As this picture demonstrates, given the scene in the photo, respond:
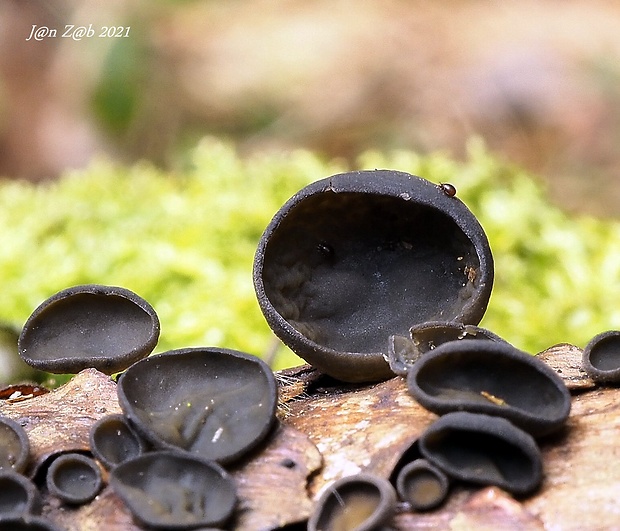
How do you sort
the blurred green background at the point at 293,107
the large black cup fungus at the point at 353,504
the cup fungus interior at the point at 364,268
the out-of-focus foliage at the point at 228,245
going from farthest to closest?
the blurred green background at the point at 293,107 → the out-of-focus foliage at the point at 228,245 → the cup fungus interior at the point at 364,268 → the large black cup fungus at the point at 353,504

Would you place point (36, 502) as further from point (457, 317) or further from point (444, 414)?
point (457, 317)

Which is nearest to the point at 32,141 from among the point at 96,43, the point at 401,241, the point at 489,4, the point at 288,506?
the point at 96,43

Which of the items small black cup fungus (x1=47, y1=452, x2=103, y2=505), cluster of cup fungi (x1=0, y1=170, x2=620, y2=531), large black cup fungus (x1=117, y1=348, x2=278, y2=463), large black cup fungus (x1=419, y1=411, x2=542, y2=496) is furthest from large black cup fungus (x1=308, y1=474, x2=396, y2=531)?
small black cup fungus (x1=47, y1=452, x2=103, y2=505)

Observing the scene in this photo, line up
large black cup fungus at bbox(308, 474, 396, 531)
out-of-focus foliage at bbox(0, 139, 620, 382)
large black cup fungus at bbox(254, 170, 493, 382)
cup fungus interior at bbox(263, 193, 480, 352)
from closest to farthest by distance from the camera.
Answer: large black cup fungus at bbox(308, 474, 396, 531)
large black cup fungus at bbox(254, 170, 493, 382)
cup fungus interior at bbox(263, 193, 480, 352)
out-of-focus foliage at bbox(0, 139, 620, 382)

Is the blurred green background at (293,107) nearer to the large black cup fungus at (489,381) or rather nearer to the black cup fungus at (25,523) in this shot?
the large black cup fungus at (489,381)

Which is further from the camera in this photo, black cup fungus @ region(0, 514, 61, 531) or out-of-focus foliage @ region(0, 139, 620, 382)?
out-of-focus foliage @ region(0, 139, 620, 382)

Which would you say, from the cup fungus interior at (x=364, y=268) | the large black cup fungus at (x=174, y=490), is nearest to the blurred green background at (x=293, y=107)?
the cup fungus interior at (x=364, y=268)

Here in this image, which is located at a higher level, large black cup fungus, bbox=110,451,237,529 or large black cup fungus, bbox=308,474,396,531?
large black cup fungus, bbox=110,451,237,529

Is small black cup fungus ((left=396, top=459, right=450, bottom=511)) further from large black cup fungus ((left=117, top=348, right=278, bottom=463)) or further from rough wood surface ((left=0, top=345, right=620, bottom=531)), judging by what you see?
large black cup fungus ((left=117, top=348, right=278, bottom=463))
